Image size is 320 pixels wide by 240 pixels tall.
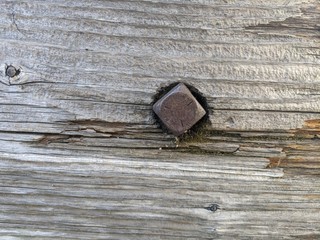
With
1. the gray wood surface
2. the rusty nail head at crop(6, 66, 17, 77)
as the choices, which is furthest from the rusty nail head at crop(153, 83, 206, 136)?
A: the rusty nail head at crop(6, 66, 17, 77)

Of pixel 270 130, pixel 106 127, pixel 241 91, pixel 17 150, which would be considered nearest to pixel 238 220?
pixel 270 130

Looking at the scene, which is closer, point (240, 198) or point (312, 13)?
point (312, 13)

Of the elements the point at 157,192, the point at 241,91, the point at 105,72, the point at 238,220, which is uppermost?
the point at 105,72

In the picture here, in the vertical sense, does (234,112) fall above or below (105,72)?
below

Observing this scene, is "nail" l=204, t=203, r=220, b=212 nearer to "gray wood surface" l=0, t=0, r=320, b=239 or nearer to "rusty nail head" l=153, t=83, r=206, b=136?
"gray wood surface" l=0, t=0, r=320, b=239

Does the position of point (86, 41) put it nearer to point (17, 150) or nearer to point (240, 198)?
point (17, 150)
